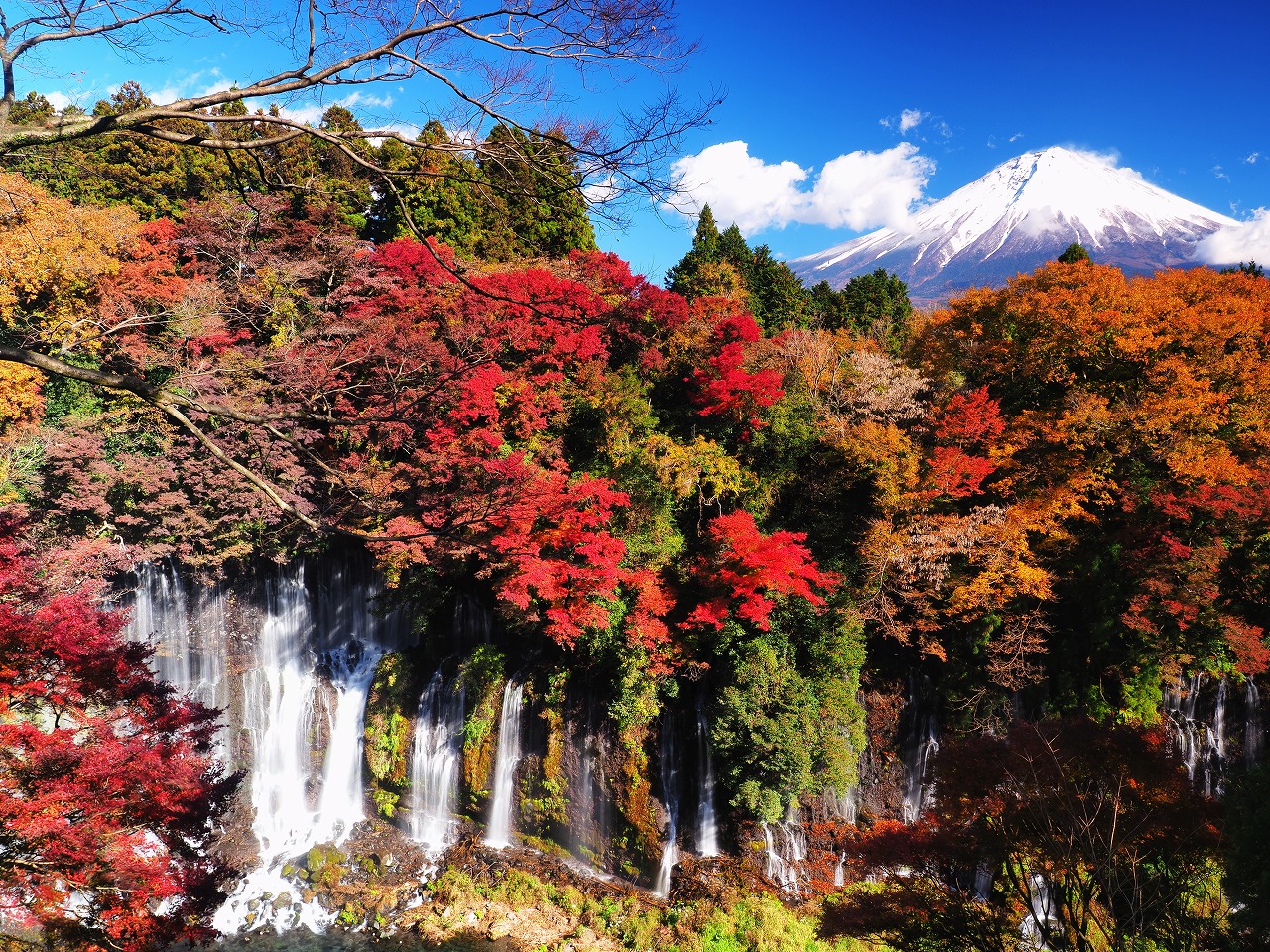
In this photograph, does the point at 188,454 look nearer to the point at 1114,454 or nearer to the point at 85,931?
the point at 85,931

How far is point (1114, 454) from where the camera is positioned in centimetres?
1380

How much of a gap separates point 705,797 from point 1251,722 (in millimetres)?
10577

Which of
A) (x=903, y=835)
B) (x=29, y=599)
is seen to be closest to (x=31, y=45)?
(x=29, y=599)

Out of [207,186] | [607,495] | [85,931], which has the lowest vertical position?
[85,931]

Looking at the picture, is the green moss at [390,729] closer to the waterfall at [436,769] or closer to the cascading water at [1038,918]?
the waterfall at [436,769]

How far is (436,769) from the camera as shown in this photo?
1589cm

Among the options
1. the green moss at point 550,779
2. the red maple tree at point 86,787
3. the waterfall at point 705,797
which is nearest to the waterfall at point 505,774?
the green moss at point 550,779

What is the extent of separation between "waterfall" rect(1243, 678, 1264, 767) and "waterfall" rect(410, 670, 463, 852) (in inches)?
638

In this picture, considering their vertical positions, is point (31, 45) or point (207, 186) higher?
point (207, 186)

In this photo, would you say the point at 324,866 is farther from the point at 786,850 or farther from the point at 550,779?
the point at 786,850

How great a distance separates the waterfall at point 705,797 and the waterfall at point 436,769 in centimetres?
582

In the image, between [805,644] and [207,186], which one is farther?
[207,186]

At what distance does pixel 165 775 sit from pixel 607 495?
26.6ft

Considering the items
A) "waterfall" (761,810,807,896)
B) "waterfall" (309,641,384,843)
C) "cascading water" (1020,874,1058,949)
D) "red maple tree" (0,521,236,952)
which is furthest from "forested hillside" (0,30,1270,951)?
"cascading water" (1020,874,1058,949)
